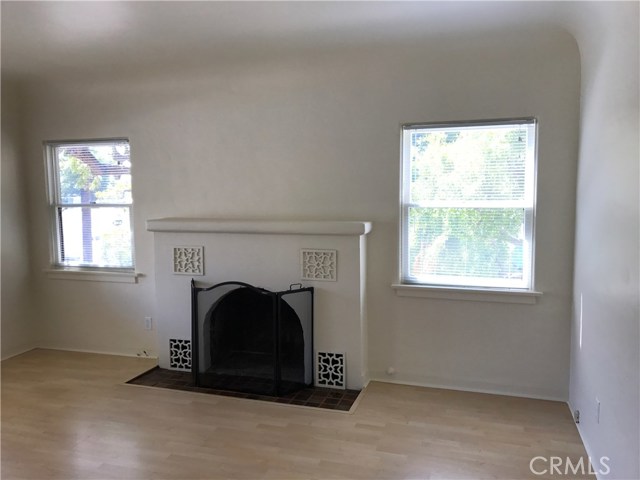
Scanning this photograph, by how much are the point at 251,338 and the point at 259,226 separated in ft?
2.77

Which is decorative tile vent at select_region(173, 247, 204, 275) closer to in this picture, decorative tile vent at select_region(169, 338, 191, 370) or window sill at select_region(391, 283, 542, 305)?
decorative tile vent at select_region(169, 338, 191, 370)

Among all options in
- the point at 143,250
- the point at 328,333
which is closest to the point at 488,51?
the point at 328,333

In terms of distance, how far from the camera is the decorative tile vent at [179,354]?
3.94 metres

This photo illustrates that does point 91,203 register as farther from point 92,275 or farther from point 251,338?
point 251,338

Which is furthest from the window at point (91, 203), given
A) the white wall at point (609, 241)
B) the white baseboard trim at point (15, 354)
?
the white wall at point (609, 241)

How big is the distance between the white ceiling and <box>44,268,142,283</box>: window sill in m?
1.80

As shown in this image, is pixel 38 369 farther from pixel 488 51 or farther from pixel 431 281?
pixel 488 51

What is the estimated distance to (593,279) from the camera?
8.54ft

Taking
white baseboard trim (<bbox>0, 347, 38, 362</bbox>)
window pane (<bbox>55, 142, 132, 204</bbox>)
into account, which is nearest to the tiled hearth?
white baseboard trim (<bbox>0, 347, 38, 362</bbox>)

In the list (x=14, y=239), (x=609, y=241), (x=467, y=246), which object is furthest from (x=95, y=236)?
(x=609, y=241)

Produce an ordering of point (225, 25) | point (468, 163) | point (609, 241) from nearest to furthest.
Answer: point (609, 241) < point (225, 25) < point (468, 163)

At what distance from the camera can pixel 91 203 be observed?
172 inches

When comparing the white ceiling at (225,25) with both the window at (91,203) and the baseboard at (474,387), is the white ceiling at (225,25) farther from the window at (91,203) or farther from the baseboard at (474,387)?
the baseboard at (474,387)

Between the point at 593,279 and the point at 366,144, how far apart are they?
1740mm
